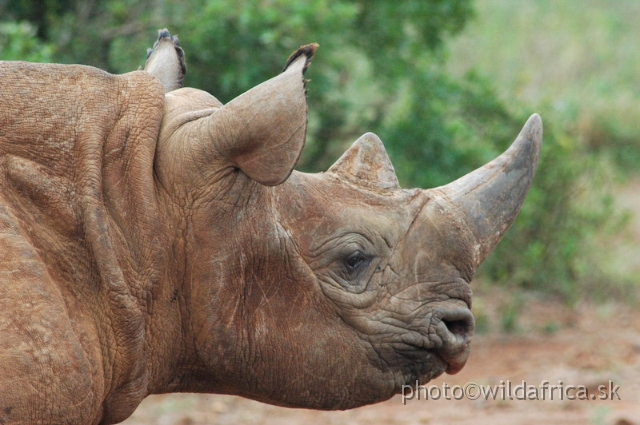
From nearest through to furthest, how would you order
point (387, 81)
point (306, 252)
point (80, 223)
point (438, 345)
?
point (80, 223), point (306, 252), point (438, 345), point (387, 81)

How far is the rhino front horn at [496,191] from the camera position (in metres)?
4.30

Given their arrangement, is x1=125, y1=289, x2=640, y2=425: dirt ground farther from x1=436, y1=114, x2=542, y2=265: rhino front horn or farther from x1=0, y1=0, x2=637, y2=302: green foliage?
x1=436, y1=114, x2=542, y2=265: rhino front horn

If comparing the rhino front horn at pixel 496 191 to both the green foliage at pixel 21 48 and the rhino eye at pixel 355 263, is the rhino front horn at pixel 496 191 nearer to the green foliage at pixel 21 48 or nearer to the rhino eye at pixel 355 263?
the rhino eye at pixel 355 263

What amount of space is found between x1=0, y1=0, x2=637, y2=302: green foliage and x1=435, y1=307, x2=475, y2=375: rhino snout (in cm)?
346

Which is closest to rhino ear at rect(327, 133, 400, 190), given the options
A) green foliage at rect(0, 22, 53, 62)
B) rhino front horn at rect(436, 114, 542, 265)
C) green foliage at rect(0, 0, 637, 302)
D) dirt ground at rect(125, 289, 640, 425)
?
rhino front horn at rect(436, 114, 542, 265)

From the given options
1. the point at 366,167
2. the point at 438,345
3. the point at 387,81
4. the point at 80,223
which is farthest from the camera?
the point at 387,81

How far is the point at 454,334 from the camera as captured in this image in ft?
13.9

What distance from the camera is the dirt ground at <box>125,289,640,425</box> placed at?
7.48 m

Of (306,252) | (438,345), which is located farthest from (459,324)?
(306,252)

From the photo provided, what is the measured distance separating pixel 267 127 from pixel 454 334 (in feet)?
3.88

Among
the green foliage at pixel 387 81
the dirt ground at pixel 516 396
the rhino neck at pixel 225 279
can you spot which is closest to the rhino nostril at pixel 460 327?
the rhino neck at pixel 225 279

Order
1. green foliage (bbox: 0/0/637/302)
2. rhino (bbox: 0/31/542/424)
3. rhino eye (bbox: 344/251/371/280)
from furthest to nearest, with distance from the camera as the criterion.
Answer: green foliage (bbox: 0/0/637/302) < rhino eye (bbox: 344/251/371/280) < rhino (bbox: 0/31/542/424)

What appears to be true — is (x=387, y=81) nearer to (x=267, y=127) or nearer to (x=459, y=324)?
(x=459, y=324)

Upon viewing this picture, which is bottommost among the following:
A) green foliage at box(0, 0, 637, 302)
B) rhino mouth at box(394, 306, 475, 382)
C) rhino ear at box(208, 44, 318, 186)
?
rhino mouth at box(394, 306, 475, 382)
